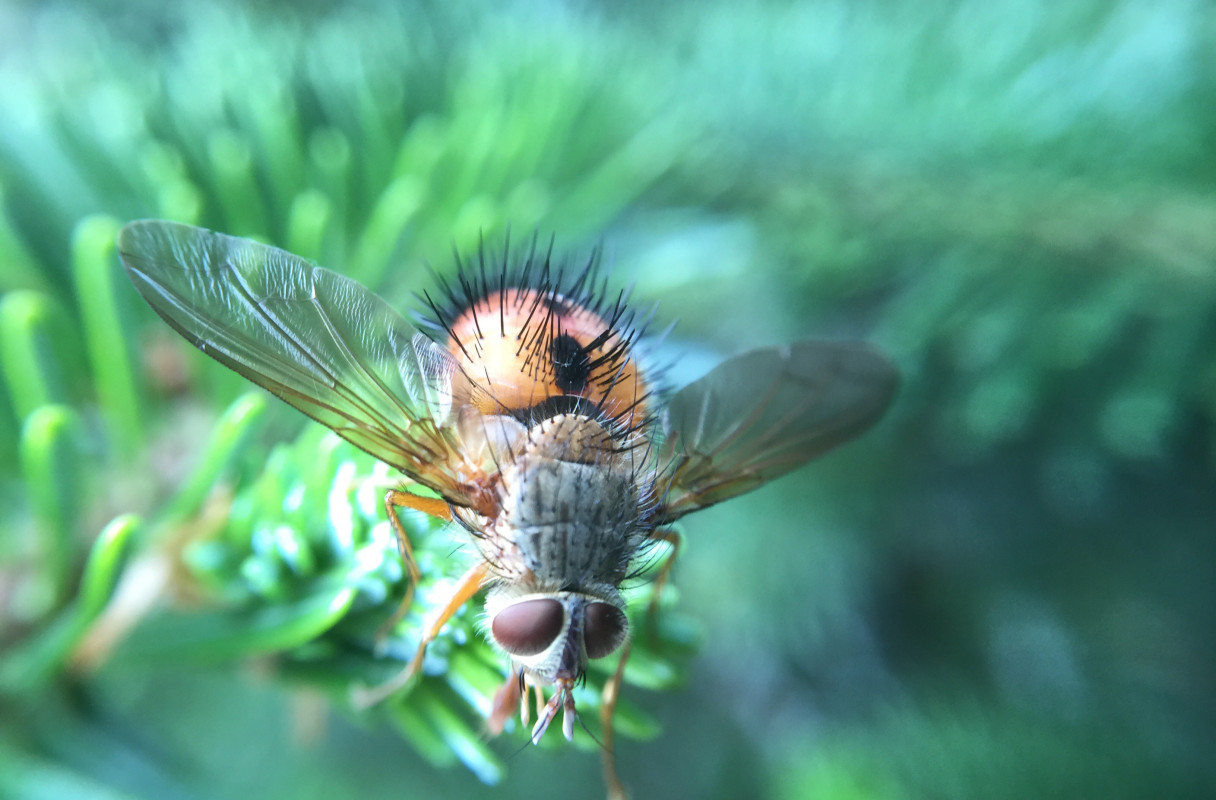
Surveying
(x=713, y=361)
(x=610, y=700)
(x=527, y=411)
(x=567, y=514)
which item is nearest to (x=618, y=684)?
(x=610, y=700)

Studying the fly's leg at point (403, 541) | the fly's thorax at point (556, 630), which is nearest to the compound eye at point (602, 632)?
the fly's thorax at point (556, 630)

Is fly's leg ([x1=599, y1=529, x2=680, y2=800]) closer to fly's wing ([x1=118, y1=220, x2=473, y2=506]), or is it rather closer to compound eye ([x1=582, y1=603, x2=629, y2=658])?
compound eye ([x1=582, y1=603, x2=629, y2=658])

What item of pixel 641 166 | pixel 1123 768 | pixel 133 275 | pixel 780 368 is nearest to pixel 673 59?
pixel 641 166

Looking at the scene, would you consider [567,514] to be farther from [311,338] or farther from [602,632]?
[311,338]

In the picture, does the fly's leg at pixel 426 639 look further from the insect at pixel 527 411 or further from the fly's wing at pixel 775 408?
the fly's wing at pixel 775 408

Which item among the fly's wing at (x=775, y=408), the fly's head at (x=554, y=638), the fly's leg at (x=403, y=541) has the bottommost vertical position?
the fly's head at (x=554, y=638)
